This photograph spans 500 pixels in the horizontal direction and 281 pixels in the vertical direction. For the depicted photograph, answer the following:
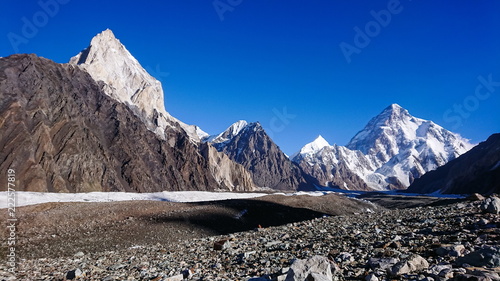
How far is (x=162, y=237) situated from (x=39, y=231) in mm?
10564

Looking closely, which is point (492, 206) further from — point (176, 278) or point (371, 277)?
point (176, 278)

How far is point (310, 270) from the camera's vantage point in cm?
704

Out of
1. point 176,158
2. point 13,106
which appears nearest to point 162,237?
point 13,106

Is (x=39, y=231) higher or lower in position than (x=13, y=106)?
lower

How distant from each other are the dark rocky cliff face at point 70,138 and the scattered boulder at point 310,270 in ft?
282

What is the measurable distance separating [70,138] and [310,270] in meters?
107

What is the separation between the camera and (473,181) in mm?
143500

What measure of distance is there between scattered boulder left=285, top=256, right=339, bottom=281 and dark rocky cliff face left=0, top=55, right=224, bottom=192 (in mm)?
85986

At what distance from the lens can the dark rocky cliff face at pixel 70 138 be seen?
→ 8369 centimetres

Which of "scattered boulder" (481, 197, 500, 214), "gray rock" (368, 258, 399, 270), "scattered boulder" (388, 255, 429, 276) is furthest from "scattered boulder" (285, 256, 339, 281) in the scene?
"scattered boulder" (481, 197, 500, 214)

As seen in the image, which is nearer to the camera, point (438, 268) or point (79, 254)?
point (438, 268)

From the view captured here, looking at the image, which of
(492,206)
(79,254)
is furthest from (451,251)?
(79,254)

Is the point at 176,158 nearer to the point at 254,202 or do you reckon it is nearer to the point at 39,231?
the point at 254,202

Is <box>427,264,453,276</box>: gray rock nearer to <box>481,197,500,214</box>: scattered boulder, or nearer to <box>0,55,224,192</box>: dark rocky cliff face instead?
<box>481,197,500,214</box>: scattered boulder
